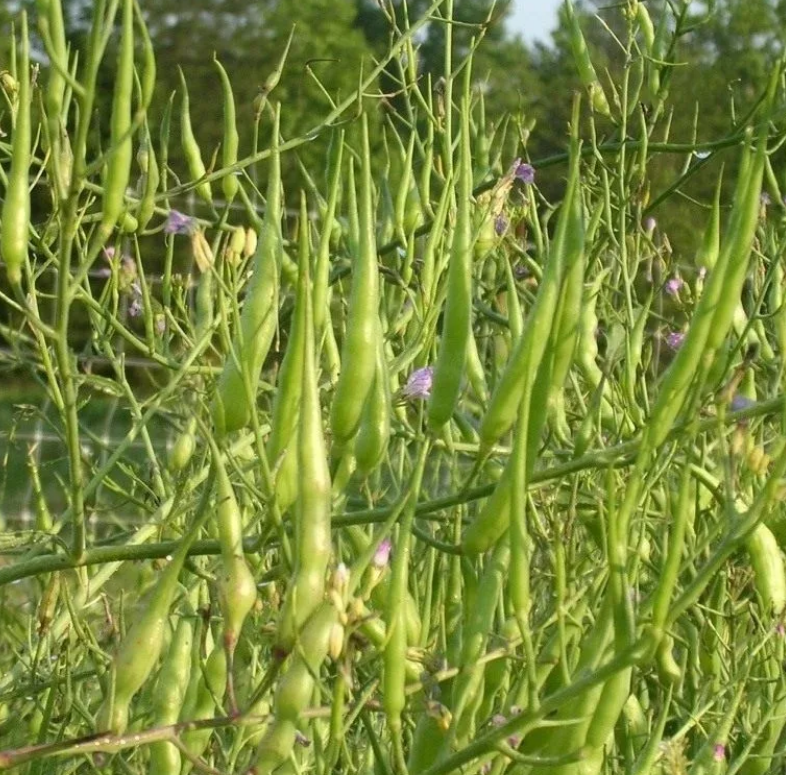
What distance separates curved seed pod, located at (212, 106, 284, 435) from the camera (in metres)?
0.78

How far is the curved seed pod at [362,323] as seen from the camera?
739 mm

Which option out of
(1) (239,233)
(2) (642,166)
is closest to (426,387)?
(1) (239,233)

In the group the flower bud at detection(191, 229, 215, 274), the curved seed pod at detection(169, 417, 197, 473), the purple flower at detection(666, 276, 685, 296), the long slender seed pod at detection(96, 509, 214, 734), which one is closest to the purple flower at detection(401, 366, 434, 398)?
the flower bud at detection(191, 229, 215, 274)

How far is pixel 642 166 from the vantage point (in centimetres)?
135

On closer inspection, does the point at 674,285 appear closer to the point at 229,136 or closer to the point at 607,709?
the point at 229,136

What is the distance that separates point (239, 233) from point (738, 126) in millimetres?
489

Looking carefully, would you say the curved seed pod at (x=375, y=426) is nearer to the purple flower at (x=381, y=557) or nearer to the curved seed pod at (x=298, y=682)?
the purple flower at (x=381, y=557)

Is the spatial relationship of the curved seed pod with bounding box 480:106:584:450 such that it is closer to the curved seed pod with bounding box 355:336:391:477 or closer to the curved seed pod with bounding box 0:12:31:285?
the curved seed pod with bounding box 355:336:391:477

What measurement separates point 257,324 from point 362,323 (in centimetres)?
8

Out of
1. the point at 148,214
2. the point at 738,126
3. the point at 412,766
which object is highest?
the point at 738,126

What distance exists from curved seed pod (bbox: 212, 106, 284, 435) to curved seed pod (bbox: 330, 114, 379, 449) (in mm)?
53

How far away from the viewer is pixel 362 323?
2.44 feet

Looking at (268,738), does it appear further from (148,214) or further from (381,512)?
(148,214)

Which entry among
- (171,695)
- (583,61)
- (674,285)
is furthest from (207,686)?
(674,285)
